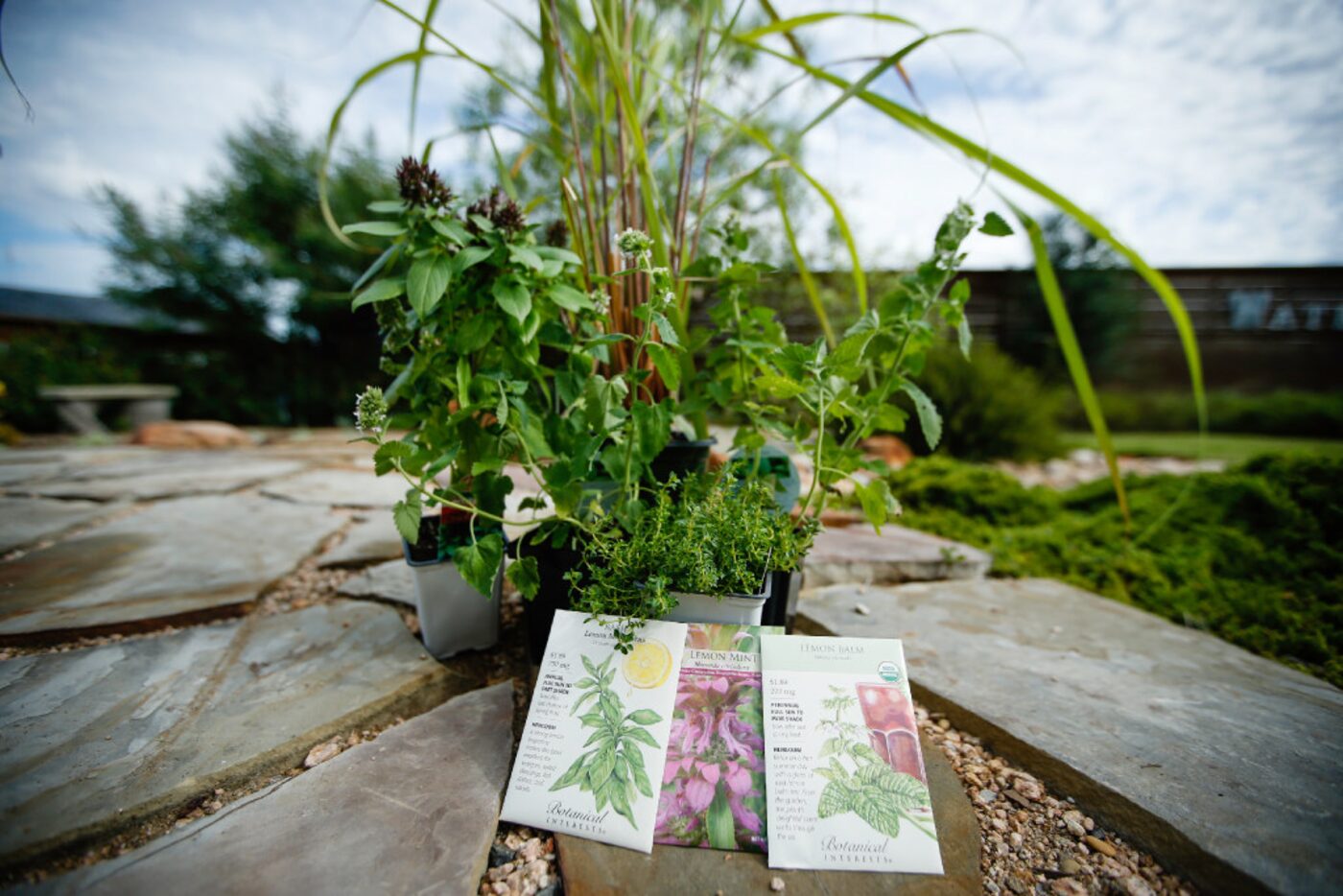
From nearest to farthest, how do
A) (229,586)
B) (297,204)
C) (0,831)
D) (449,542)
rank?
(0,831) → (449,542) → (229,586) → (297,204)

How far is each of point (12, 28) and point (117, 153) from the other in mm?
2546

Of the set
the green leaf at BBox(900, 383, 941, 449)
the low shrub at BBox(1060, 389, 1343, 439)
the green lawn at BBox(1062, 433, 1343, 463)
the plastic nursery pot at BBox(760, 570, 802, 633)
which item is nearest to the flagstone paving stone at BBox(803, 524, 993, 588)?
the plastic nursery pot at BBox(760, 570, 802, 633)

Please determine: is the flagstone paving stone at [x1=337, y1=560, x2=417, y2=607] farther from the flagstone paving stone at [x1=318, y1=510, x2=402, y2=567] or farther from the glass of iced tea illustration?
the glass of iced tea illustration

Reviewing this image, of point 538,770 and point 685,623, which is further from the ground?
point 685,623

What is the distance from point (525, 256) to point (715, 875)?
77cm

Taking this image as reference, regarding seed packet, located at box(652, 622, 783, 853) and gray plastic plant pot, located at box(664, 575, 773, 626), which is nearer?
seed packet, located at box(652, 622, 783, 853)

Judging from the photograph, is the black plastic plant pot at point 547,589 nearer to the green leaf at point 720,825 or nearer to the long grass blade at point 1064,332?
the green leaf at point 720,825

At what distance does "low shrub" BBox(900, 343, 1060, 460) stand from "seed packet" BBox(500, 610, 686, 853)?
3.00 metres

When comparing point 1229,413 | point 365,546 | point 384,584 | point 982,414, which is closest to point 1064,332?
point 384,584

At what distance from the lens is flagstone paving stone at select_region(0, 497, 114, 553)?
1.52 meters

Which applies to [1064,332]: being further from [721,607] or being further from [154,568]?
[154,568]

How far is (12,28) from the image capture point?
2.85 ft

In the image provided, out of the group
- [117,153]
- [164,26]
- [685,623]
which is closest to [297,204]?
[117,153]

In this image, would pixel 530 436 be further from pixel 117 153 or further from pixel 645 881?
pixel 117 153
